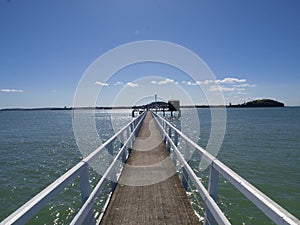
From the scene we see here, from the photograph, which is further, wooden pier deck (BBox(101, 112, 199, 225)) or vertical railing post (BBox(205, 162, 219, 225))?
wooden pier deck (BBox(101, 112, 199, 225))

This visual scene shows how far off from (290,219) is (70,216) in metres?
6.91

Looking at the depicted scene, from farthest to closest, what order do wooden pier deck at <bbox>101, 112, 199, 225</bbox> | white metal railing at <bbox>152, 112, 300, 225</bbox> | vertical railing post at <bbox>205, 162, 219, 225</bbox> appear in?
wooden pier deck at <bbox>101, 112, 199, 225</bbox> < vertical railing post at <bbox>205, 162, 219, 225</bbox> < white metal railing at <bbox>152, 112, 300, 225</bbox>

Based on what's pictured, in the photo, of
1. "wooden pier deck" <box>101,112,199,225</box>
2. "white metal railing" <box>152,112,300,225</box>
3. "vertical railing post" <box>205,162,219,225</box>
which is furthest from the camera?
"wooden pier deck" <box>101,112,199,225</box>

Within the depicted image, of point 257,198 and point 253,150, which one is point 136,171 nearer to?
point 257,198

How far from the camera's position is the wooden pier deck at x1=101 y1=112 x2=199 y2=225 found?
3381 mm

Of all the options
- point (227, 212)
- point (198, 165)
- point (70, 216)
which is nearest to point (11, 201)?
point (70, 216)

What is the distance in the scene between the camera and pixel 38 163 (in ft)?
45.1

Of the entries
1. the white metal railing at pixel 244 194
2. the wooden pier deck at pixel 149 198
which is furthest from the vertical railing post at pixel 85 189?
the white metal railing at pixel 244 194

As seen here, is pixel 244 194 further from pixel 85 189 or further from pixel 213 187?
pixel 85 189

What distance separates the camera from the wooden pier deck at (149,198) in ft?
11.1

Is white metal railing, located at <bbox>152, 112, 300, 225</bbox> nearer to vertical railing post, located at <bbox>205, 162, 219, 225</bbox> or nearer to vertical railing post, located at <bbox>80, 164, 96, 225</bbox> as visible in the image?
vertical railing post, located at <bbox>205, 162, 219, 225</bbox>

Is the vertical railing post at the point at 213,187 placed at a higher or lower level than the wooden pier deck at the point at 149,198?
higher

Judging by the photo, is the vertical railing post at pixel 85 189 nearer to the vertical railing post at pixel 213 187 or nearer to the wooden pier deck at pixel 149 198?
the wooden pier deck at pixel 149 198

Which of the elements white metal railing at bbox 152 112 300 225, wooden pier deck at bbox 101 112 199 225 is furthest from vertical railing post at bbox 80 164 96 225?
white metal railing at bbox 152 112 300 225
